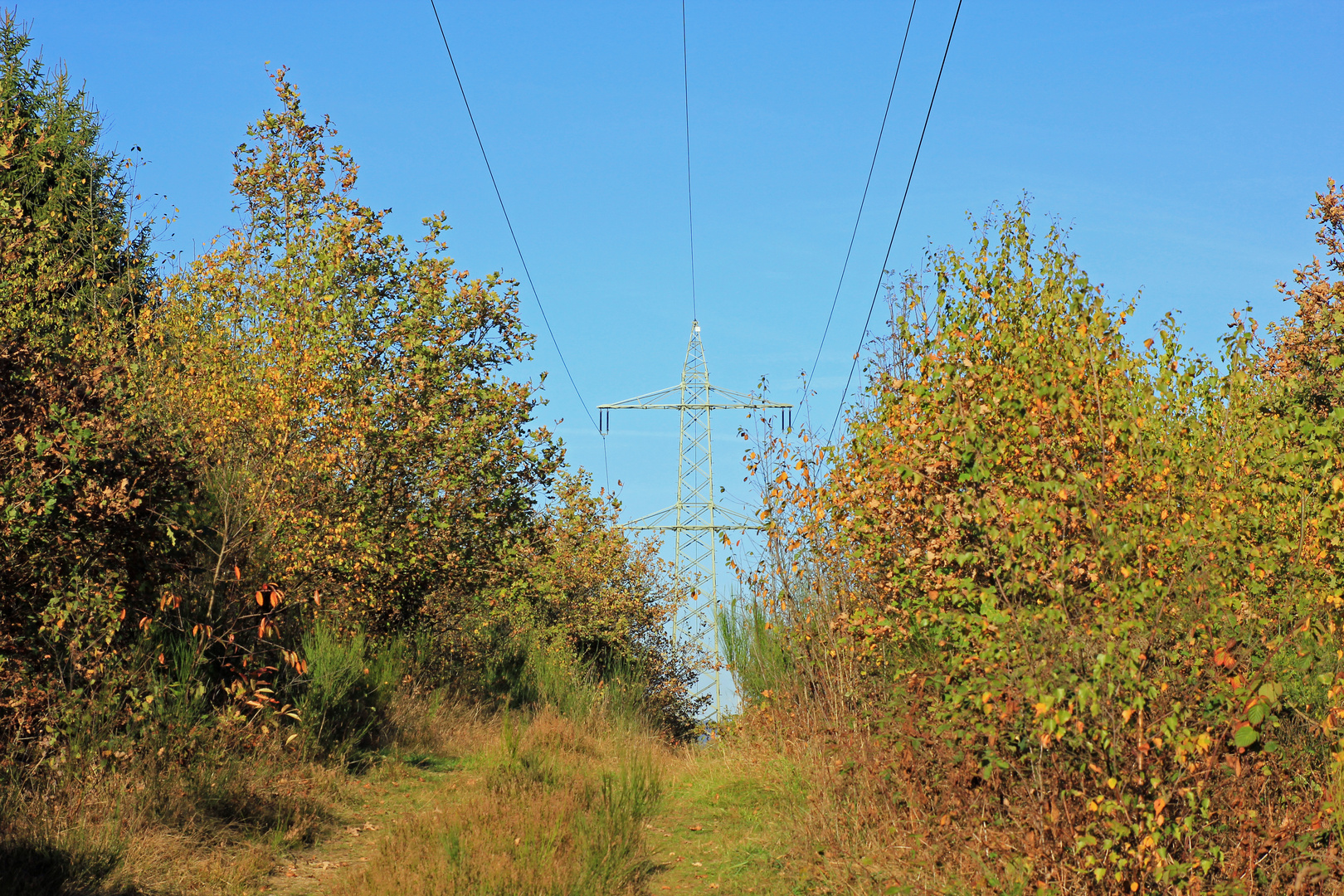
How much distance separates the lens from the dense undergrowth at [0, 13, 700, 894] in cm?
731

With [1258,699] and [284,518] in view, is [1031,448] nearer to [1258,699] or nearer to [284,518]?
[1258,699]

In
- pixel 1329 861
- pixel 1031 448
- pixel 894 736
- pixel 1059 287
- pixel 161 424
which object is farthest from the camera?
pixel 161 424

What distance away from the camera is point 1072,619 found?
18.7 ft

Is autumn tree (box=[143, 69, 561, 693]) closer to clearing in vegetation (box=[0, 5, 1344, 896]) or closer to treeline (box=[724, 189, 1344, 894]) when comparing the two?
clearing in vegetation (box=[0, 5, 1344, 896])

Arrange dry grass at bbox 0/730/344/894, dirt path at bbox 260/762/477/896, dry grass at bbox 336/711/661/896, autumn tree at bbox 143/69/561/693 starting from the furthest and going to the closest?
autumn tree at bbox 143/69/561/693 < dirt path at bbox 260/762/477/896 < dry grass at bbox 336/711/661/896 < dry grass at bbox 0/730/344/894

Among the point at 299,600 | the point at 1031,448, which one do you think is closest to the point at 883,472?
the point at 1031,448

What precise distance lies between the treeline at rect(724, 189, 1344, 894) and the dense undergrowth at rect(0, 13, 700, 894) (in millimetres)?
3378

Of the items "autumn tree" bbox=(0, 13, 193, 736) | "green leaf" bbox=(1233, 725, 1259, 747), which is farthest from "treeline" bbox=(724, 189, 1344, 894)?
"autumn tree" bbox=(0, 13, 193, 736)

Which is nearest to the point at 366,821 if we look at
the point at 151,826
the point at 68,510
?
the point at 151,826

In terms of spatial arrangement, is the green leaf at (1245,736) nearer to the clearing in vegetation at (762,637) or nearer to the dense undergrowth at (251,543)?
the clearing in vegetation at (762,637)

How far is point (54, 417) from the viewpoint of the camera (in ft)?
24.0

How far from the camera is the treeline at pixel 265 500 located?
750cm

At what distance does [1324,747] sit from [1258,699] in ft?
7.00

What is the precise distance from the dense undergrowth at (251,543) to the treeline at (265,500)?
0.03 meters
